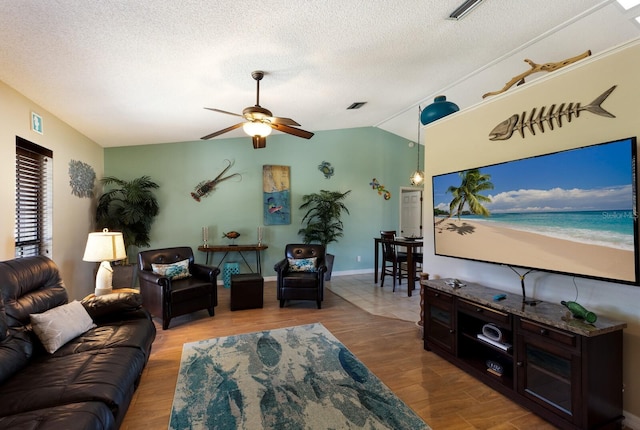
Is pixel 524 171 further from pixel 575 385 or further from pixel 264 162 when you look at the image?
pixel 264 162

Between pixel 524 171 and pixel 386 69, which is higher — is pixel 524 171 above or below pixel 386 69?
below

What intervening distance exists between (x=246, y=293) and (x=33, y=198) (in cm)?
268

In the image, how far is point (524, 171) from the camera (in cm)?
229

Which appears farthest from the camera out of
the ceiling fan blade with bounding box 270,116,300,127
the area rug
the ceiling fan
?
the ceiling fan blade with bounding box 270,116,300,127

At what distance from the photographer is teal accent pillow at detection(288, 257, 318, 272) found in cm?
463

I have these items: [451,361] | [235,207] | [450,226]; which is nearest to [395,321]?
[451,361]

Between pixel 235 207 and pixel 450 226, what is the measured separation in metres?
4.13

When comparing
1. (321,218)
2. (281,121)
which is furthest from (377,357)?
(321,218)

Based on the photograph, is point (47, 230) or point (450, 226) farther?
point (47, 230)

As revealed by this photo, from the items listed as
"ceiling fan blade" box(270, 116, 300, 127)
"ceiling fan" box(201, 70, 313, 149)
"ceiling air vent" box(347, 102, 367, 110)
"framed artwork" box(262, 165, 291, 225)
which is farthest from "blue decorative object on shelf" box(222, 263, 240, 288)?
"ceiling air vent" box(347, 102, 367, 110)

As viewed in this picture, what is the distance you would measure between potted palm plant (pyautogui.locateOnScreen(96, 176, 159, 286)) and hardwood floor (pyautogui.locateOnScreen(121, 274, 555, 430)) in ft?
5.36

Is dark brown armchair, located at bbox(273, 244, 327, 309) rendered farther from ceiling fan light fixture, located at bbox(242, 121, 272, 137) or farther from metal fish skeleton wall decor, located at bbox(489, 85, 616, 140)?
metal fish skeleton wall decor, located at bbox(489, 85, 616, 140)

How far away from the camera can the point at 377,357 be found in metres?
2.84

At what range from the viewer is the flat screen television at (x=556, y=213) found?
5.79ft
